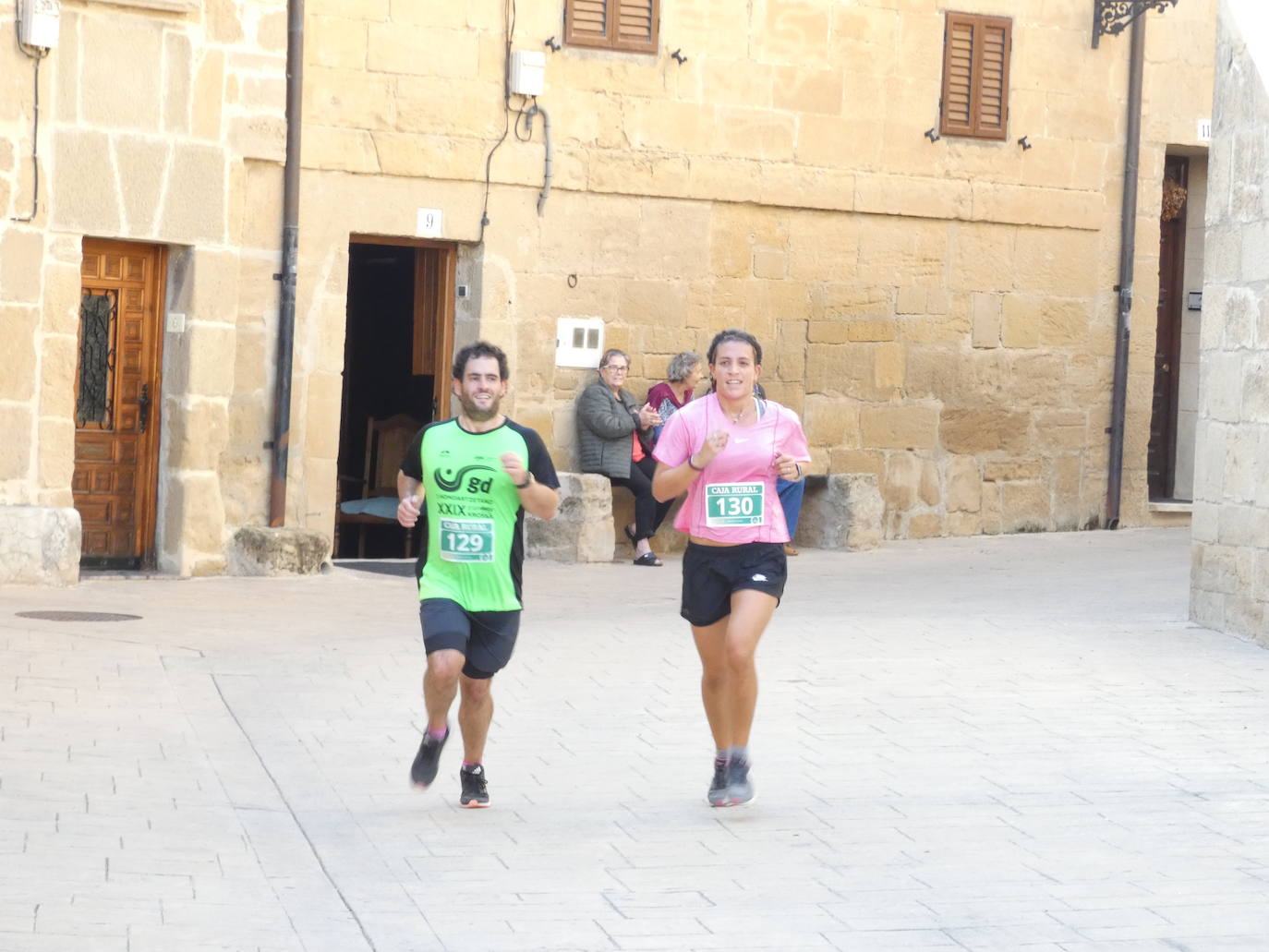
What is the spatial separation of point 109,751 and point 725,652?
7.58ft

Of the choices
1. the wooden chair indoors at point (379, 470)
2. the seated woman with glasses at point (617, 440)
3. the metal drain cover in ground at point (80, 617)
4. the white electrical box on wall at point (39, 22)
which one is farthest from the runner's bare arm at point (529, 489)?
the wooden chair indoors at point (379, 470)

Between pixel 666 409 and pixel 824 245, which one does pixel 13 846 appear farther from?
pixel 824 245

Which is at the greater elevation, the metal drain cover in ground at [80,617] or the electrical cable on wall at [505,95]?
the electrical cable on wall at [505,95]

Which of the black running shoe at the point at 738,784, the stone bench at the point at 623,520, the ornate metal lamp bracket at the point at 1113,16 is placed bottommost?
the black running shoe at the point at 738,784

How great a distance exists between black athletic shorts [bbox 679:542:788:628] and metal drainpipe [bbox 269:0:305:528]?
24.4 feet

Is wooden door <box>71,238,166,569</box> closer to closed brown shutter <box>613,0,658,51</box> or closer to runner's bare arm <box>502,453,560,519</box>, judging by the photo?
closed brown shutter <box>613,0,658,51</box>

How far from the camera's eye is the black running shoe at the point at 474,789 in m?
6.89

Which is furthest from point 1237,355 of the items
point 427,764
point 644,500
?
point 427,764

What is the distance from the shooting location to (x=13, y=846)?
234 inches

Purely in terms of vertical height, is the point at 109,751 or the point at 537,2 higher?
the point at 537,2

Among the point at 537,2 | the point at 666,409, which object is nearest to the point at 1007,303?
the point at 666,409

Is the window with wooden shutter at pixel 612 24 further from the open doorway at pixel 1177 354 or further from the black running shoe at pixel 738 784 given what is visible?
the black running shoe at pixel 738 784

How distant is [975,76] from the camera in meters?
16.6

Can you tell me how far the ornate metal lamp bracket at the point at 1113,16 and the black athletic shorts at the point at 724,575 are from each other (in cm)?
1114
